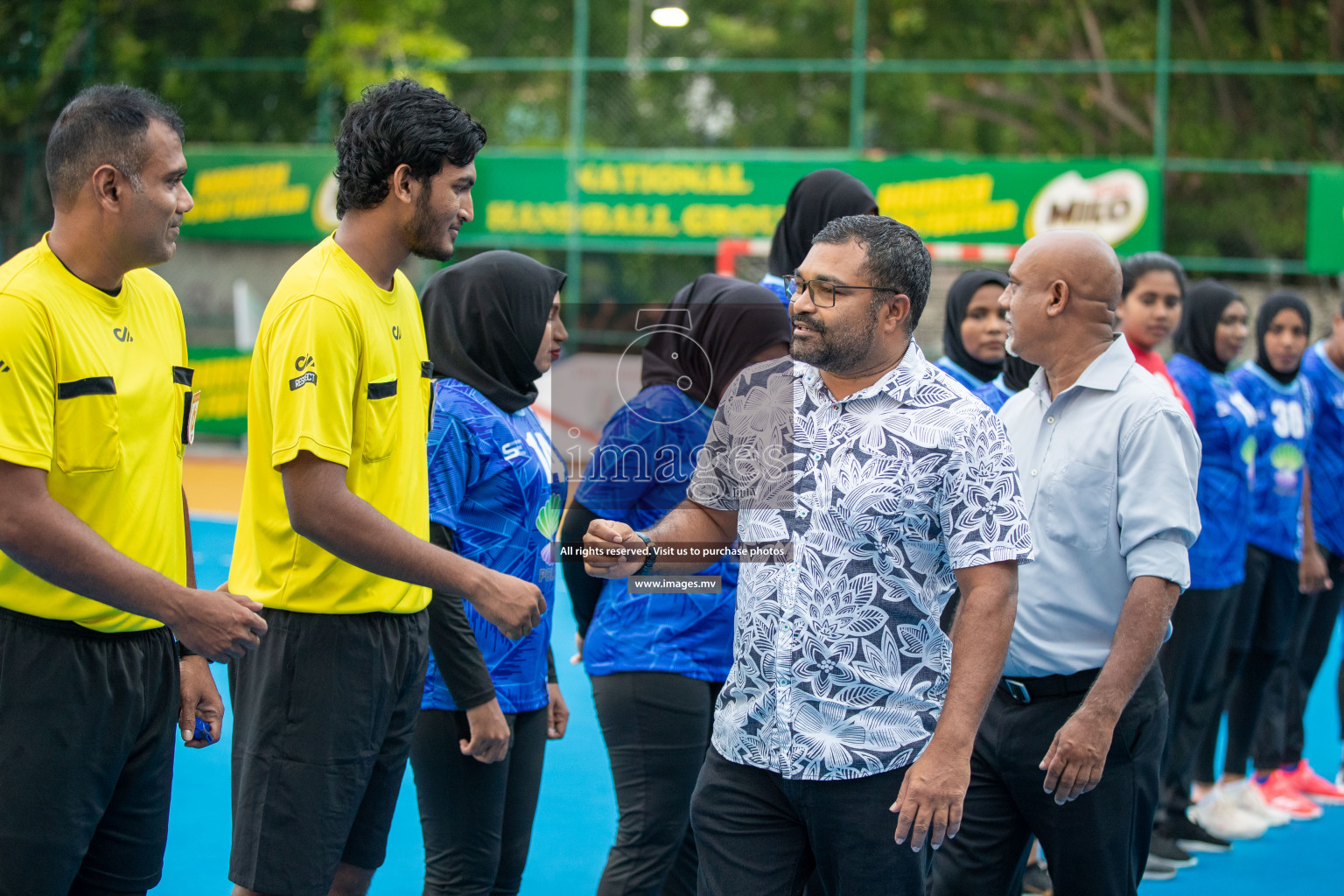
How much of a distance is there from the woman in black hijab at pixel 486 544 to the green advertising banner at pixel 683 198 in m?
11.2

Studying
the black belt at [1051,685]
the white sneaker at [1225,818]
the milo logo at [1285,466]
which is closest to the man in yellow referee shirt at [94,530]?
the black belt at [1051,685]

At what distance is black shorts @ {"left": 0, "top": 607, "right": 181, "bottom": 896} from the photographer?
2453 millimetres

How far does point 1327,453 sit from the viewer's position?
20.6ft

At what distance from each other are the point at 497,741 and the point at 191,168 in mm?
15306

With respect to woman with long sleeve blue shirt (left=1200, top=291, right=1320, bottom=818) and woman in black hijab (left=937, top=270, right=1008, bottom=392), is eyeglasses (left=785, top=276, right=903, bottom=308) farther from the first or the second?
woman with long sleeve blue shirt (left=1200, top=291, right=1320, bottom=818)

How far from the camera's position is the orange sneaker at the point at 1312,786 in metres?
5.85

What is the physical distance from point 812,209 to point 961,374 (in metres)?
1.13

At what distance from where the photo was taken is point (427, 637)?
2.96m

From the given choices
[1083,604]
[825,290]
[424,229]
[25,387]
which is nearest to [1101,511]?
[1083,604]

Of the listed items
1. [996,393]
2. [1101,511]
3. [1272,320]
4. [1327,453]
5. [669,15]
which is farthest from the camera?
[669,15]

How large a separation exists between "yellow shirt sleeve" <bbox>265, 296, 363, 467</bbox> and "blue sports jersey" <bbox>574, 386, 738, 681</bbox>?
36.1 inches

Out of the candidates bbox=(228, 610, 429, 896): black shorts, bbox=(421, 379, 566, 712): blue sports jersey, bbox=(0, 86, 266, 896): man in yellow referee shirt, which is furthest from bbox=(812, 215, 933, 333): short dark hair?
bbox=(0, 86, 266, 896): man in yellow referee shirt

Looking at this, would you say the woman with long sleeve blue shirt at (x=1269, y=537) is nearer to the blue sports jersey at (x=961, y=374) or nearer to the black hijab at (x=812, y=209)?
the blue sports jersey at (x=961, y=374)

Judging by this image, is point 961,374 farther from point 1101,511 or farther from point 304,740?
point 304,740
